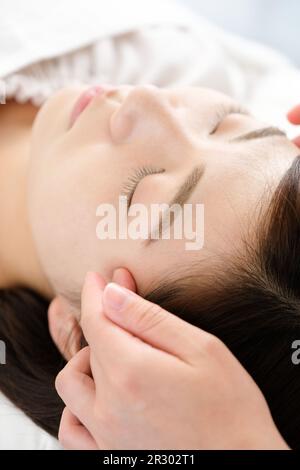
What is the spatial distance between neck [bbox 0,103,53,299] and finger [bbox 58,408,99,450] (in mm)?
365

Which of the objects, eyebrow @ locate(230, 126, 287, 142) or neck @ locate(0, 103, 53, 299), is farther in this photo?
neck @ locate(0, 103, 53, 299)

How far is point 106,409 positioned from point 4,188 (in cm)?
60

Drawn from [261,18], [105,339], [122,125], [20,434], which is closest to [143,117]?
[122,125]

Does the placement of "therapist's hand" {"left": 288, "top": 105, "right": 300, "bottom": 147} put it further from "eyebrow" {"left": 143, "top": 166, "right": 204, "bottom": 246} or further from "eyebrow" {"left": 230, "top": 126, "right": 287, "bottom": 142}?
"eyebrow" {"left": 143, "top": 166, "right": 204, "bottom": 246}

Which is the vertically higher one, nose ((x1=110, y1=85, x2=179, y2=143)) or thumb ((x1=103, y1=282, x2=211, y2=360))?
nose ((x1=110, y1=85, x2=179, y2=143))

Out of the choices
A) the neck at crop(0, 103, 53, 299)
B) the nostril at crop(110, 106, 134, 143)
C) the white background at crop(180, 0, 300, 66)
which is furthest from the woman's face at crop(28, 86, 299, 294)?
the white background at crop(180, 0, 300, 66)

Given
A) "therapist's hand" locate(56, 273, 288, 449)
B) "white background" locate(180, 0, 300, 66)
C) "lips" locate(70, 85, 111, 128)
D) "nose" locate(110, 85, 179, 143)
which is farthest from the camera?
"white background" locate(180, 0, 300, 66)

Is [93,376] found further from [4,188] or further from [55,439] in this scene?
[4,188]

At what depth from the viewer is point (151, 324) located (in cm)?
69

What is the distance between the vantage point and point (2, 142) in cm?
123

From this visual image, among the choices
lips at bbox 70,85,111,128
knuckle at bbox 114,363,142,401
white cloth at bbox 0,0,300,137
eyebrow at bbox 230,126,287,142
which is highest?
white cloth at bbox 0,0,300,137

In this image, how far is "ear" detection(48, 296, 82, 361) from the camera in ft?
3.12

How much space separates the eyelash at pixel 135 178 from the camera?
0.85 m

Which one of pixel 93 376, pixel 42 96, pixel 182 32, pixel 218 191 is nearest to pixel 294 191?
pixel 218 191
